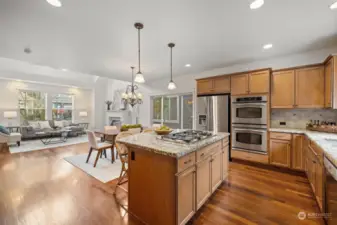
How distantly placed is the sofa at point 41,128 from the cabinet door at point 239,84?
6977 millimetres

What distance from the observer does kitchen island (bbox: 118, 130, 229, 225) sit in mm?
1598

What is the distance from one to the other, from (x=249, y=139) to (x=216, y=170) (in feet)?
5.36

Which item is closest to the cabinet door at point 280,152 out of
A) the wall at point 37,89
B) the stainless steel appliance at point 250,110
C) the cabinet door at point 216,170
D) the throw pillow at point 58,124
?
the stainless steel appliance at point 250,110

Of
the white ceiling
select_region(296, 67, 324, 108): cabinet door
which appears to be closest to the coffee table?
the white ceiling

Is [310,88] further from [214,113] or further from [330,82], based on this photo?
[214,113]

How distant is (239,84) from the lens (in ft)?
12.5

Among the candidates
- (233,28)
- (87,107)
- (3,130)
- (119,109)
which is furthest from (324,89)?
(87,107)

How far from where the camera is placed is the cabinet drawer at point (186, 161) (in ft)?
5.29

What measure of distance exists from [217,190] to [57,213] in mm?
2358

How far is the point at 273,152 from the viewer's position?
3363mm

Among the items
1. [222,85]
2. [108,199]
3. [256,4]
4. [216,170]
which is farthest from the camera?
[222,85]

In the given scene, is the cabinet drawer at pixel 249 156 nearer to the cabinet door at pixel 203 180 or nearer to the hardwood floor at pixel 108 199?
the hardwood floor at pixel 108 199

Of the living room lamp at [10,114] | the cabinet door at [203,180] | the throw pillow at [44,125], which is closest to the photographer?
the cabinet door at [203,180]

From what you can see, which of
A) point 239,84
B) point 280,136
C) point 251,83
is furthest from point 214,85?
point 280,136
